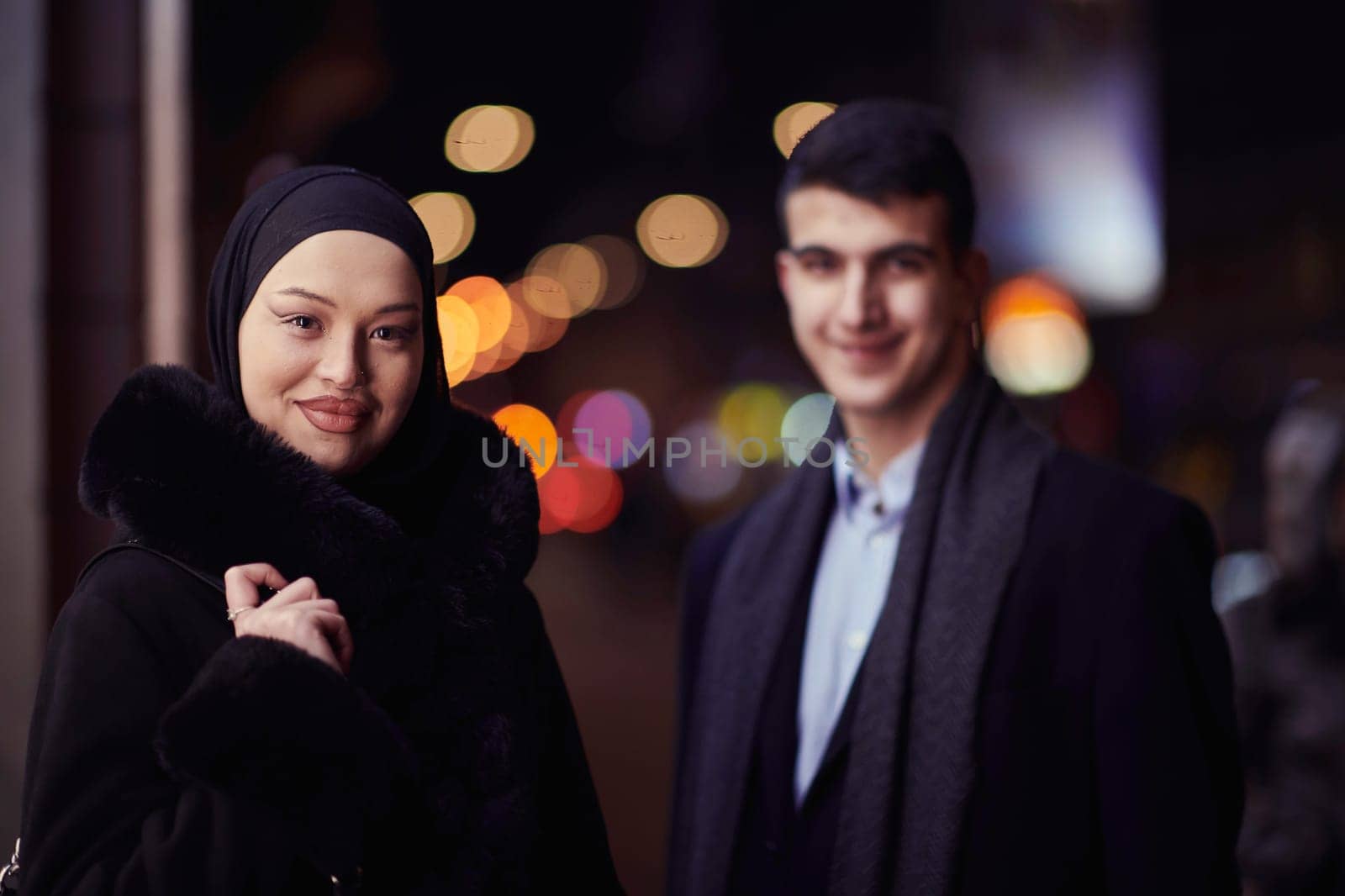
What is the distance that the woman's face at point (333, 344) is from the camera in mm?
1406

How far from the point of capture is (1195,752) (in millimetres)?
2057

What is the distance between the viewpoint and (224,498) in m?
1.41

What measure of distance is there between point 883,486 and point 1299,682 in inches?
67.7

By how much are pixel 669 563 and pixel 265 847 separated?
13.1 m

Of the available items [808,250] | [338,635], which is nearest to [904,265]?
[808,250]

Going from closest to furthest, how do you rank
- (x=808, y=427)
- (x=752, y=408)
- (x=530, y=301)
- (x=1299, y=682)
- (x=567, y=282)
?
(x=567, y=282)
(x=530, y=301)
(x=808, y=427)
(x=1299, y=682)
(x=752, y=408)

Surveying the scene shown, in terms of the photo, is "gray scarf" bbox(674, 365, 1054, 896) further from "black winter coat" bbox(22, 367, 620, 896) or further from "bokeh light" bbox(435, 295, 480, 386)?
"bokeh light" bbox(435, 295, 480, 386)

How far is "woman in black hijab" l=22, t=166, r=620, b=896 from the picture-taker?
1.27 m

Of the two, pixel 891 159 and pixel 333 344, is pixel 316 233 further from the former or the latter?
pixel 891 159

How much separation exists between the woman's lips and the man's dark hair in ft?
4.00

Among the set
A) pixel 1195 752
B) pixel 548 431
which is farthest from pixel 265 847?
pixel 1195 752

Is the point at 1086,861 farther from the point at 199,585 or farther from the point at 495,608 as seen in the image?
the point at 199,585

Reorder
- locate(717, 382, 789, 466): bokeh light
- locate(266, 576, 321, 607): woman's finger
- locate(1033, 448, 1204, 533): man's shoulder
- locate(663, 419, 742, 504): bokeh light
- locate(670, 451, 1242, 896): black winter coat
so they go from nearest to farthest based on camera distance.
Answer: locate(266, 576, 321, 607): woman's finger, locate(670, 451, 1242, 896): black winter coat, locate(1033, 448, 1204, 533): man's shoulder, locate(663, 419, 742, 504): bokeh light, locate(717, 382, 789, 466): bokeh light

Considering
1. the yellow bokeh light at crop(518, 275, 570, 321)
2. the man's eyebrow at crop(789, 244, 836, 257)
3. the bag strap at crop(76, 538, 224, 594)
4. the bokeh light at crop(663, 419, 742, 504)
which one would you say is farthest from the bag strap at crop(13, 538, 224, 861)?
the bokeh light at crop(663, 419, 742, 504)
